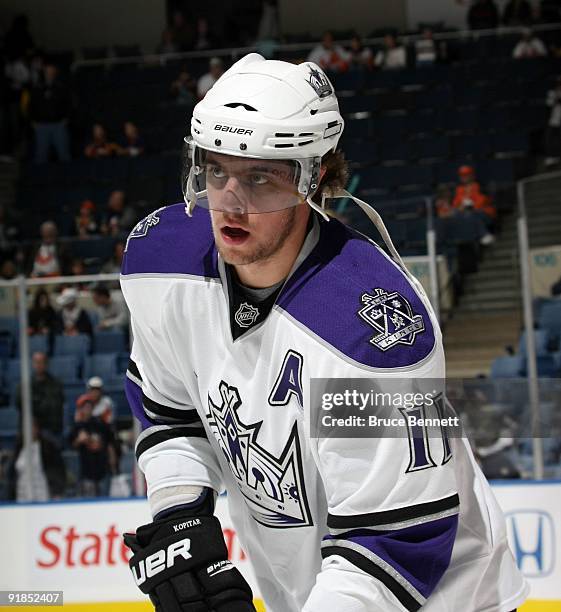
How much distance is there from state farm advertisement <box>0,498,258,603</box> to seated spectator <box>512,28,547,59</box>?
23.6 feet

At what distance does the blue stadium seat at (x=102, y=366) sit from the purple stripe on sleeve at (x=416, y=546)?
3.28m

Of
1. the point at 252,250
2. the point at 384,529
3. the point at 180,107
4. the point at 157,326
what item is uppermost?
the point at 180,107

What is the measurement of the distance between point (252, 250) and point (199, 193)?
0.52 feet

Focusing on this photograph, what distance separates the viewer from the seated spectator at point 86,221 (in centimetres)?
732

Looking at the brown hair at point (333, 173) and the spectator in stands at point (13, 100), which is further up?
the spectator in stands at point (13, 100)

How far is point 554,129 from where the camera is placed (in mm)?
8508

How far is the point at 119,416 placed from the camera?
4629mm

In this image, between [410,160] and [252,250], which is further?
[410,160]

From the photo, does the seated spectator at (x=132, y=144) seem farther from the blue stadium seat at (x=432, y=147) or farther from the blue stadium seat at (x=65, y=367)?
the blue stadium seat at (x=65, y=367)

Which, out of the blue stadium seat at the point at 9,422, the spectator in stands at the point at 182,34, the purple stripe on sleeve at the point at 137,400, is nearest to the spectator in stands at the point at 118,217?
the blue stadium seat at the point at 9,422

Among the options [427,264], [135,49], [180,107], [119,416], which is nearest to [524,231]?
[427,264]

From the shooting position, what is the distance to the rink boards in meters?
3.04

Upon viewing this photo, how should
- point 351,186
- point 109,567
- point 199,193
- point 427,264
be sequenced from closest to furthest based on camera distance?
point 199,193, point 109,567, point 427,264, point 351,186

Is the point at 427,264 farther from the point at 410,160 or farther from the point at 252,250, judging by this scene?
the point at 410,160
